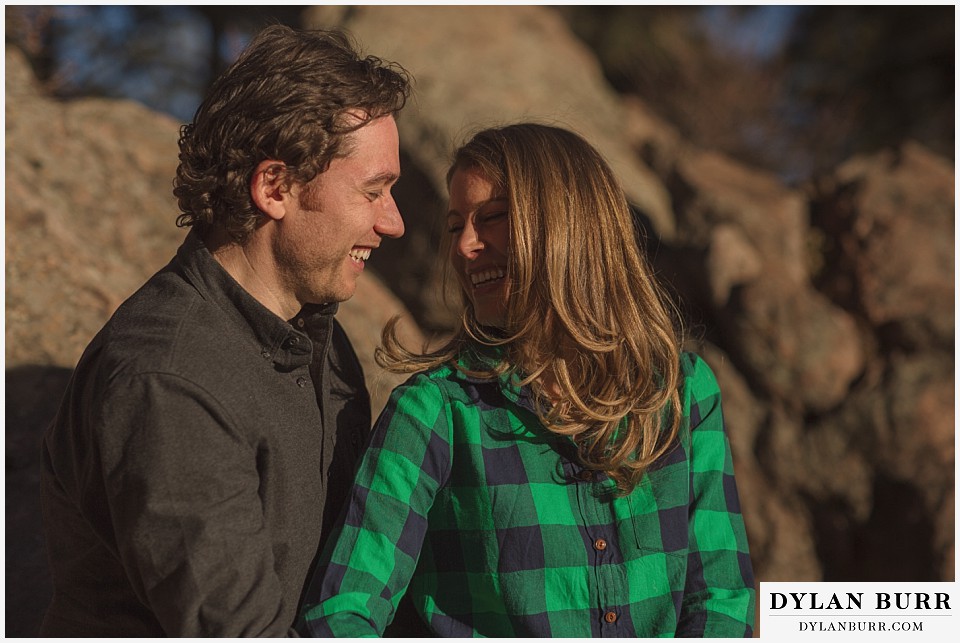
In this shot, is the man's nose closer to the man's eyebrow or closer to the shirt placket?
the man's eyebrow

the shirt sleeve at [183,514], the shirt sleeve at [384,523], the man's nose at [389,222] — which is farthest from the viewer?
the man's nose at [389,222]

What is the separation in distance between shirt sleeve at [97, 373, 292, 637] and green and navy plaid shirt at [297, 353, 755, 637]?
8.8 inches

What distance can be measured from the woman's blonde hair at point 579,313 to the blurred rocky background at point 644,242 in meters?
0.61

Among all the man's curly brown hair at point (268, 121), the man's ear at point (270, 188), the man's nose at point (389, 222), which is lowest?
the man's nose at point (389, 222)

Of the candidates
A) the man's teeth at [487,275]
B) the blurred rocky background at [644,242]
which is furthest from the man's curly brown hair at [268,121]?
the blurred rocky background at [644,242]

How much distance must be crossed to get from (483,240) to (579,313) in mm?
300

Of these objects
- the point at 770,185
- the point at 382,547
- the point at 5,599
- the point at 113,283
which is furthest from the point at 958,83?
the point at 5,599

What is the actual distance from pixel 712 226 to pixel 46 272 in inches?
151

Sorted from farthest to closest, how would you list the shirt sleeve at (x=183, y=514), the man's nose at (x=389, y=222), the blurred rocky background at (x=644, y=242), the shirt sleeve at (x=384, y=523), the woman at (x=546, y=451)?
the blurred rocky background at (x=644, y=242), the man's nose at (x=389, y=222), the woman at (x=546, y=451), the shirt sleeve at (x=384, y=523), the shirt sleeve at (x=183, y=514)

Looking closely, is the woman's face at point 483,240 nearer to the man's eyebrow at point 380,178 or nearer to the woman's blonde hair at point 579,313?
the woman's blonde hair at point 579,313

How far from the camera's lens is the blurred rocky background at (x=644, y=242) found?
3188 mm

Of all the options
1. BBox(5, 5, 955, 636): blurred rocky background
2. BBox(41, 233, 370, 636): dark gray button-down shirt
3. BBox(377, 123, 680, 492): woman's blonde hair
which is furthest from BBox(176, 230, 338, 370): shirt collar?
BBox(5, 5, 955, 636): blurred rocky background

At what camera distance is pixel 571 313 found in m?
2.15

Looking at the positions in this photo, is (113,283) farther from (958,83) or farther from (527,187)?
(958,83)
